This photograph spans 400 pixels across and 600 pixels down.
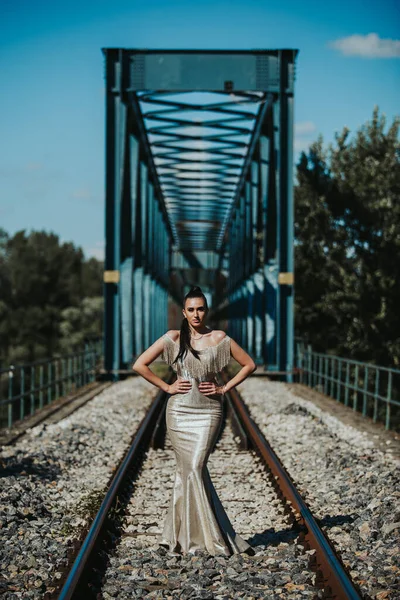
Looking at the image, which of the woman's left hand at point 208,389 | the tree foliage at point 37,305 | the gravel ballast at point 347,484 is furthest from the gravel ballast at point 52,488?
the tree foliage at point 37,305

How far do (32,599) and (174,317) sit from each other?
55510mm

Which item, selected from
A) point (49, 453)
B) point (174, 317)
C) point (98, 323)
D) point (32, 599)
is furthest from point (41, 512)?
point (98, 323)

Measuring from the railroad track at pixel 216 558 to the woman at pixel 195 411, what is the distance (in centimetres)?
18

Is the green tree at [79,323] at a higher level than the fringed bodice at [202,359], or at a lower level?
lower

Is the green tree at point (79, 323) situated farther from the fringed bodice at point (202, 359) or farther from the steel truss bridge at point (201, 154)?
the fringed bodice at point (202, 359)

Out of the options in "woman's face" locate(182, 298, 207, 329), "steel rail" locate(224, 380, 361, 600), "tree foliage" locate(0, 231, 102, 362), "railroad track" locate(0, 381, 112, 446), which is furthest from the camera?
"tree foliage" locate(0, 231, 102, 362)

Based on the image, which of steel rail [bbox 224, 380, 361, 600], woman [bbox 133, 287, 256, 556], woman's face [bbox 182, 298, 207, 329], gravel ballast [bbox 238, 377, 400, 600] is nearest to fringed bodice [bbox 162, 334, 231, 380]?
woman [bbox 133, 287, 256, 556]

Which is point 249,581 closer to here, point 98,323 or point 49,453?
point 49,453

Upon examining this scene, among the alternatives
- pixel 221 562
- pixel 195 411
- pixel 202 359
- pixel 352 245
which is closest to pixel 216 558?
pixel 221 562

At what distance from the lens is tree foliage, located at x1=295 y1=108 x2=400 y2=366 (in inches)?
930

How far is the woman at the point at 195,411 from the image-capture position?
16.7 feet

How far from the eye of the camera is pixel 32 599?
4438 millimetres

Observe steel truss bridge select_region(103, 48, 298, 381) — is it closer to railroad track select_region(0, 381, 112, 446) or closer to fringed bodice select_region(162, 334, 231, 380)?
railroad track select_region(0, 381, 112, 446)

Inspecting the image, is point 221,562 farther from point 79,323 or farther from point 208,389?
point 79,323
